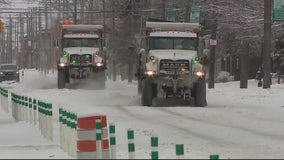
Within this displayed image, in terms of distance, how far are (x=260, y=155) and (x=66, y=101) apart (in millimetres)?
15730

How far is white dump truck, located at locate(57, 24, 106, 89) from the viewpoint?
34500 mm

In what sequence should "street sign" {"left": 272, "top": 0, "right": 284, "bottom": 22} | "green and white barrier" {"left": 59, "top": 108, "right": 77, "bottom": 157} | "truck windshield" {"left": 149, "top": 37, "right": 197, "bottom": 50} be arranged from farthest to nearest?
"street sign" {"left": 272, "top": 0, "right": 284, "bottom": 22}
"truck windshield" {"left": 149, "top": 37, "right": 197, "bottom": 50}
"green and white barrier" {"left": 59, "top": 108, "right": 77, "bottom": 157}

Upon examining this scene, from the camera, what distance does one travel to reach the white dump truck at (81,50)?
34.5m

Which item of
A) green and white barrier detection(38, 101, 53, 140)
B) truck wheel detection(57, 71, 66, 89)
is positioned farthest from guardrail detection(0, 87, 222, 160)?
truck wheel detection(57, 71, 66, 89)

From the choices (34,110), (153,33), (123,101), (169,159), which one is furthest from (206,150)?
(123,101)

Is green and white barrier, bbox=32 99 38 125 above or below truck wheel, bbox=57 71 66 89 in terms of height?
above

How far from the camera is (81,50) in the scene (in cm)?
3447

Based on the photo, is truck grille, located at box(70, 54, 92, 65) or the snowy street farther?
truck grille, located at box(70, 54, 92, 65)

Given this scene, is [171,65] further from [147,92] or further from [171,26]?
[171,26]

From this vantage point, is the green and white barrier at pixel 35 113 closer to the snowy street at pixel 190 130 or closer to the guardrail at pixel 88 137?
the snowy street at pixel 190 130

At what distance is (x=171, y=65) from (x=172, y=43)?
1348mm

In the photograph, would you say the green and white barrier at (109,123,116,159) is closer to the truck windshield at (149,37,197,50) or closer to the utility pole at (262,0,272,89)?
the truck windshield at (149,37,197,50)

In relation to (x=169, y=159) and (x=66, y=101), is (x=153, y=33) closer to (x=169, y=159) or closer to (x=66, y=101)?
(x=66, y=101)

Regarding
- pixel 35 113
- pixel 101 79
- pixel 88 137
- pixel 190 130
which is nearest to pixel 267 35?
pixel 101 79
